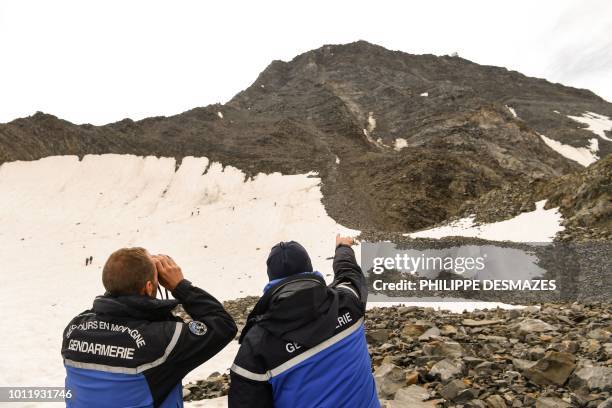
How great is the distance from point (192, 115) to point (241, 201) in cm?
2110

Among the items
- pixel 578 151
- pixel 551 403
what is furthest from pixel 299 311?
pixel 578 151

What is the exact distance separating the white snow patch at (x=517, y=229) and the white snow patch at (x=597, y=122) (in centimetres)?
4862

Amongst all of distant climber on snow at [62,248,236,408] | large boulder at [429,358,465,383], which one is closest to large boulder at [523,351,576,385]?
large boulder at [429,358,465,383]

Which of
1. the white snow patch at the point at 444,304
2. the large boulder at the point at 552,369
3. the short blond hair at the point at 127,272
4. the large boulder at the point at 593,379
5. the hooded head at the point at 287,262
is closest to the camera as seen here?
the short blond hair at the point at 127,272

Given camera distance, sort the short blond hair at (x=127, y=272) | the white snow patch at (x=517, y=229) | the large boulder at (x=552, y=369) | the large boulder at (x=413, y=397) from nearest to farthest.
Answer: the short blond hair at (x=127, y=272) → the large boulder at (x=413, y=397) → the large boulder at (x=552, y=369) → the white snow patch at (x=517, y=229)

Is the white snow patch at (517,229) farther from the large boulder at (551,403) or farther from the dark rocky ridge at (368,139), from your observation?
the large boulder at (551,403)

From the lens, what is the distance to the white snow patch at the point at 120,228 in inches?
512

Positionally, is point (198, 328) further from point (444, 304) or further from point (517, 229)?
point (517, 229)

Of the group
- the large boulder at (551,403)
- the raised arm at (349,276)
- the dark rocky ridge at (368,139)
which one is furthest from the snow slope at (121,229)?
the raised arm at (349,276)

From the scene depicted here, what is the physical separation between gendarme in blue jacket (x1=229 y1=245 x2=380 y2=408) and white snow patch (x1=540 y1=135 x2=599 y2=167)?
56.7 meters

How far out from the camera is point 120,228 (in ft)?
85.1

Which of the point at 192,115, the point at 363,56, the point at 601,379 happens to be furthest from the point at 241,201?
the point at 363,56

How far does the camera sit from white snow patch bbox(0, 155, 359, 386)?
1301 cm

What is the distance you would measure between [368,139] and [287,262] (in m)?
47.4
